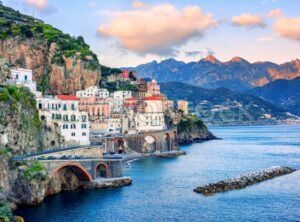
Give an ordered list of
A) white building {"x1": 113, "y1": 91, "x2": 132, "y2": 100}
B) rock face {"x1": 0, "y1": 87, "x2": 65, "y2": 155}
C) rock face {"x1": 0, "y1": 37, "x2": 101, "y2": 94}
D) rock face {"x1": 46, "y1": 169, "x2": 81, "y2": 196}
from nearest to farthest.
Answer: rock face {"x1": 0, "y1": 87, "x2": 65, "y2": 155} < rock face {"x1": 46, "y1": 169, "x2": 81, "y2": 196} < rock face {"x1": 0, "y1": 37, "x2": 101, "y2": 94} < white building {"x1": 113, "y1": 91, "x2": 132, "y2": 100}

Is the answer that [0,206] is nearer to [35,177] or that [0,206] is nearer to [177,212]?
[35,177]

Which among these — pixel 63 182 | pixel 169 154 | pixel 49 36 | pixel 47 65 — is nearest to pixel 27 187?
pixel 63 182

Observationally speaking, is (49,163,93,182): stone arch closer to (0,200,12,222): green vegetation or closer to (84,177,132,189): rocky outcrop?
(84,177,132,189): rocky outcrop

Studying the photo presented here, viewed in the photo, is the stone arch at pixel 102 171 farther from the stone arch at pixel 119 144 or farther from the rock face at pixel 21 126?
the stone arch at pixel 119 144

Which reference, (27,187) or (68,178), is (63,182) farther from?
(27,187)

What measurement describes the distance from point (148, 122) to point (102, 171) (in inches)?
3157

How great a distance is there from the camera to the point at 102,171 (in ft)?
309

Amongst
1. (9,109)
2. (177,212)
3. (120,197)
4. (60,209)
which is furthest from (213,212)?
(9,109)

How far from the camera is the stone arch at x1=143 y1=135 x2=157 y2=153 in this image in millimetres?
157475

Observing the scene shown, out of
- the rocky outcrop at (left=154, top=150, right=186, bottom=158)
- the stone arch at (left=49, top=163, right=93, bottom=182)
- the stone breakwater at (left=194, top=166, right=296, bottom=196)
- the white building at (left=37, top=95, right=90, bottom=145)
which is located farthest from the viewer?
the rocky outcrop at (left=154, top=150, right=186, bottom=158)

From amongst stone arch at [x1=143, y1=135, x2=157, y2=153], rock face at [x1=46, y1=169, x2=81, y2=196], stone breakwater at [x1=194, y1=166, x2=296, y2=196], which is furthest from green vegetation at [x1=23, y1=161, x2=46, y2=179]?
stone arch at [x1=143, y1=135, x2=157, y2=153]

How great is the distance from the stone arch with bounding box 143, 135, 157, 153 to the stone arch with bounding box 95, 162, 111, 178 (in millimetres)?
62037

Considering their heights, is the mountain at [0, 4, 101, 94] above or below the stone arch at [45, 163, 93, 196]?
above

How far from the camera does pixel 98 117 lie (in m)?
162
